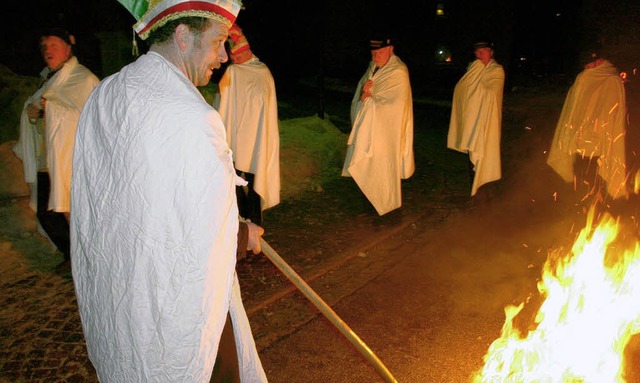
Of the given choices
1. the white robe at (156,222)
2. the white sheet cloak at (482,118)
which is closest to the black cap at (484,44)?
the white sheet cloak at (482,118)

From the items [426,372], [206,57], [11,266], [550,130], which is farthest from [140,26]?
[550,130]

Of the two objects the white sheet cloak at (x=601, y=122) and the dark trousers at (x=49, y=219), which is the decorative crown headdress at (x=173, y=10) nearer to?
the dark trousers at (x=49, y=219)

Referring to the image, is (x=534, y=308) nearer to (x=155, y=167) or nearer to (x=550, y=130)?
(x=155, y=167)

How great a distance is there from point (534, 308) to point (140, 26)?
3846 mm

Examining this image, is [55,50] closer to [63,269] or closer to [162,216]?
[63,269]

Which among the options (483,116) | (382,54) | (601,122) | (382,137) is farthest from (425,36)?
(382,137)

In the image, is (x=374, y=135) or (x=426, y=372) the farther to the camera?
(x=374, y=135)

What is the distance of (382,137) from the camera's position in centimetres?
666

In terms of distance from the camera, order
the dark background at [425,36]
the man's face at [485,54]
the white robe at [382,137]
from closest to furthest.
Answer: the white robe at [382,137] → the man's face at [485,54] → the dark background at [425,36]

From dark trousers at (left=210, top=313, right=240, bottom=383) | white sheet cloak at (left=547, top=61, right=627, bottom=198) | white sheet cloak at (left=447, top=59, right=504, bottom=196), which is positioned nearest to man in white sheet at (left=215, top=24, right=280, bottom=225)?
white sheet cloak at (left=447, top=59, right=504, bottom=196)

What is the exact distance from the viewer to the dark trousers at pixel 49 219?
16.2ft

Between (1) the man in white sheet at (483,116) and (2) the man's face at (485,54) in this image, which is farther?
(2) the man's face at (485,54)

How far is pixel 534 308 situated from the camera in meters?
4.21

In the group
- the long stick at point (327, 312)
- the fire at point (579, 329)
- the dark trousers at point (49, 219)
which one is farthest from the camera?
the dark trousers at point (49, 219)
